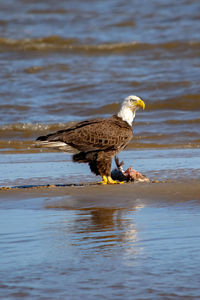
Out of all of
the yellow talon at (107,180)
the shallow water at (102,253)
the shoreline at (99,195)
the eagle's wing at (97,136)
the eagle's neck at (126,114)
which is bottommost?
the shallow water at (102,253)

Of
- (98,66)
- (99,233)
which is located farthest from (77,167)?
(98,66)

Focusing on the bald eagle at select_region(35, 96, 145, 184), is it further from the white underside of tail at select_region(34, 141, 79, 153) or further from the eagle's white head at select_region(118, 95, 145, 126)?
the eagle's white head at select_region(118, 95, 145, 126)

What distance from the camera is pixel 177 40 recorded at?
22.1 metres

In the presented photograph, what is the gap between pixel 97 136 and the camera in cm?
771

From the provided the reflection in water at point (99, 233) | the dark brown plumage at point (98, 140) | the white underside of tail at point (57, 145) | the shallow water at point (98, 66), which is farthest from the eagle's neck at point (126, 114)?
the shallow water at point (98, 66)

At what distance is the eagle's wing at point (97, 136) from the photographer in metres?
7.66

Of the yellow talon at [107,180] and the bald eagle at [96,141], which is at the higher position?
the bald eagle at [96,141]

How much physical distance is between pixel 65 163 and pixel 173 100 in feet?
20.1

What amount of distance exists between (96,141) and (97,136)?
0.06 meters

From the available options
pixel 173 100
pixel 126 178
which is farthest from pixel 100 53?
pixel 126 178

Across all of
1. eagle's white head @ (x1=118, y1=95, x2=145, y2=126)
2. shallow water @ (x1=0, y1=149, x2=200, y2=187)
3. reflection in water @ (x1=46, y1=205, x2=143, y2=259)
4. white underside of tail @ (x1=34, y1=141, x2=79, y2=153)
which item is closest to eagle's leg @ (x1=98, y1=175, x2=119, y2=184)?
shallow water @ (x1=0, y1=149, x2=200, y2=187)

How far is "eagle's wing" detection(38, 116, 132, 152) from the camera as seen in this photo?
25.1 ft

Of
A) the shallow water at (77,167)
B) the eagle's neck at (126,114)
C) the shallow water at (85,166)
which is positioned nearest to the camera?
the shallow water at (85,166)

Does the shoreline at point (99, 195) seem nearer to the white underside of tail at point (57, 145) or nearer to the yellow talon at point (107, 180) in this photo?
the yellow talon at point (107, 180)
